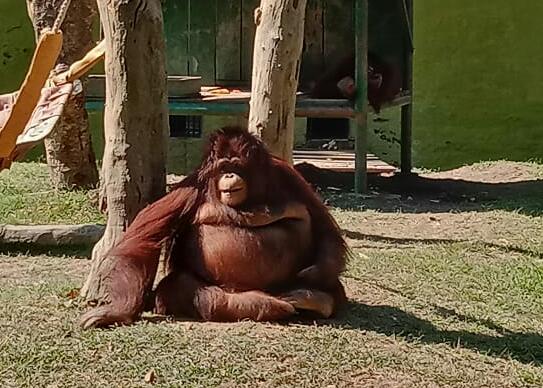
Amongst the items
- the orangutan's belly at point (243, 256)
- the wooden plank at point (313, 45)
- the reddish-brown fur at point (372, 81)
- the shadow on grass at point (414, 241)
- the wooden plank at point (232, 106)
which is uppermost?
the wooden plank at point (313, 45)

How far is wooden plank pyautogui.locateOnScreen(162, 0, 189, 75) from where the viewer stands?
8.80 m

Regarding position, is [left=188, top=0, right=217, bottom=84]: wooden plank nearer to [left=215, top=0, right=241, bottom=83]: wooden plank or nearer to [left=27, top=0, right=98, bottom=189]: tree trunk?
[left=215, top=0, right=241, bottom=83]: wooden plank

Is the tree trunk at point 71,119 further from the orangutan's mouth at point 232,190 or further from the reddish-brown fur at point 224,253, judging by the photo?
the orangutan's mouth at point 232,190

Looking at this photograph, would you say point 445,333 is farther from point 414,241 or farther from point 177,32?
point 177,32

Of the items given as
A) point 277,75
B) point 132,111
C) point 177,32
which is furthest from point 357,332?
point 177,32

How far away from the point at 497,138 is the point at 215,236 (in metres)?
6.39

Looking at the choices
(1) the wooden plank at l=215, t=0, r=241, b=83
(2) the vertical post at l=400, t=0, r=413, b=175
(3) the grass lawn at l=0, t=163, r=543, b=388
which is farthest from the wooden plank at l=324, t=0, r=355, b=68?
(3) the grass lawn at l=0, t=163, r=543, b=388

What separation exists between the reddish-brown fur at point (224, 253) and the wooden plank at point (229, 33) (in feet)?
16.1

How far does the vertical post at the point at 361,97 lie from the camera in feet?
24.8

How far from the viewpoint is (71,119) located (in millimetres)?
7301

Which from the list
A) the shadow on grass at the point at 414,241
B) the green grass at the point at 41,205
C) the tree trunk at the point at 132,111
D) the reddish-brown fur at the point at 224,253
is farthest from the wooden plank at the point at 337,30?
the reddish-brown fur at the point at 224,253

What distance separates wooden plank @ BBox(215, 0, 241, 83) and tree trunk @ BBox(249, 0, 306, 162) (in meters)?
4.05

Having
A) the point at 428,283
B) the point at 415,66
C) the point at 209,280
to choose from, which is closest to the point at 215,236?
the point at 209,280

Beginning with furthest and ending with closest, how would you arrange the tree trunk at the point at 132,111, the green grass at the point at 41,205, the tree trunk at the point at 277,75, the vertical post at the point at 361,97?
the vertical post at the point at 361,97 < the green grass at the point at 41,205 < the tree trunk at the point at 277,75 < the tree trunk at the point at 132,111
